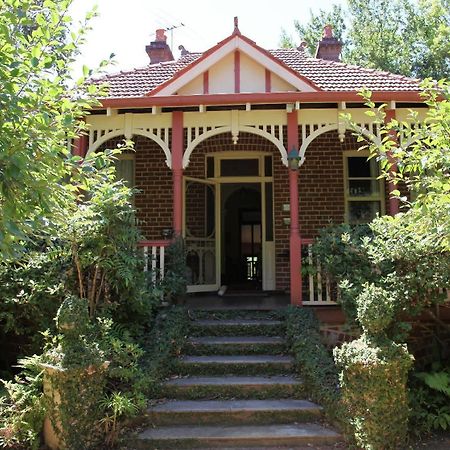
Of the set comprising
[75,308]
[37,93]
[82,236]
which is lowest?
[75,308]

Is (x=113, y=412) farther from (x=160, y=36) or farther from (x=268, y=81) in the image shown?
(x=160, y=36)

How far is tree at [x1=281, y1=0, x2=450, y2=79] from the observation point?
2223cm

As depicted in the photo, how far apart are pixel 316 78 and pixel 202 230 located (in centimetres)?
354

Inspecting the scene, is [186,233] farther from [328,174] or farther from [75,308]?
[75,308]

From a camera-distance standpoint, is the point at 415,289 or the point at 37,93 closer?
the point at 37,93

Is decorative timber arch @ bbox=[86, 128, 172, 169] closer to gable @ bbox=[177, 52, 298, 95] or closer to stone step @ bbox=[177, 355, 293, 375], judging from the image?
gable @ bbox=[177, 52, 298, 95]

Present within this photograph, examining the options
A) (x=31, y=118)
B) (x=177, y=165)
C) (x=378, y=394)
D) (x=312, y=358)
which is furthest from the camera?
(x=177, y=165)

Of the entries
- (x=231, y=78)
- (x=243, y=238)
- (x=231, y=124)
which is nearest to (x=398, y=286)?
(x=231, y=124)

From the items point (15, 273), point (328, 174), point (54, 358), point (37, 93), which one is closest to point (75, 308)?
point (54, 358)

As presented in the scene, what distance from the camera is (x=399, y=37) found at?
23.8 m

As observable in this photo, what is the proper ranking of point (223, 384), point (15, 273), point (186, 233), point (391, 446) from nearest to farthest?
point (391, 446) < point (223, 384) < point (15, 273) < point (186, 233)

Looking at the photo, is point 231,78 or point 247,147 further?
point 247,147

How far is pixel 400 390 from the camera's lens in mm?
4289

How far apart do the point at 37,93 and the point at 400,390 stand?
3.84m
